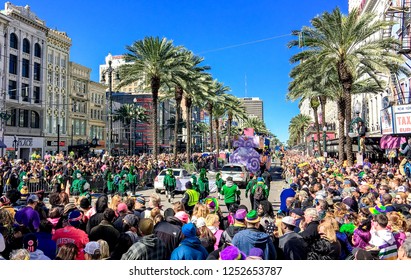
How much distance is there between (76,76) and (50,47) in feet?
25.2

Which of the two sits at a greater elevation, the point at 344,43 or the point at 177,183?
the point at 344,43

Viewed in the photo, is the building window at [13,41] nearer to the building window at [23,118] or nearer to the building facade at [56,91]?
the building facade at [56,91]

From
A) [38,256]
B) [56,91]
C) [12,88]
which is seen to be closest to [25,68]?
[12,88]

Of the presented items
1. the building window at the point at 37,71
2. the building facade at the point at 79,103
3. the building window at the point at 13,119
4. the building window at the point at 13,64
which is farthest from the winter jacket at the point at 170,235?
the building facade at the point at 79,103

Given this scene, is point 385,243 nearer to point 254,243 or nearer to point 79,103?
point 254,243

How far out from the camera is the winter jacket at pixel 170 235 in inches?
196

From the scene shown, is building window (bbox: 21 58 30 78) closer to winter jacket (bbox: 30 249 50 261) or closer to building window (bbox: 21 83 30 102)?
building window (bbox: 21 83 30 102)

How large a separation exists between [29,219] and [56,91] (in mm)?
47992

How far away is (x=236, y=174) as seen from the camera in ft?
69.8

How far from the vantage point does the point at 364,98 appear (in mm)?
40969

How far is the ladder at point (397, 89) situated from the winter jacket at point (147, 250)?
24597mm

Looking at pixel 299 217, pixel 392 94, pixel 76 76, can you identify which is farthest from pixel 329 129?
pixel 299 217

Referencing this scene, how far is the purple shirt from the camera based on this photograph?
18.7 feet
